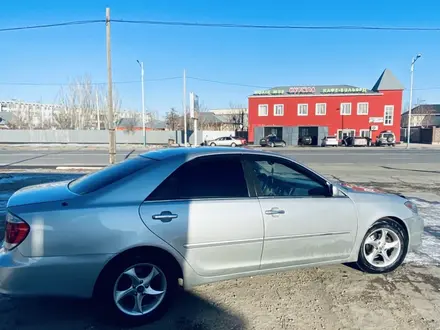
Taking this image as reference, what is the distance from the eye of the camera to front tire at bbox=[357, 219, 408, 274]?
350 centimetres

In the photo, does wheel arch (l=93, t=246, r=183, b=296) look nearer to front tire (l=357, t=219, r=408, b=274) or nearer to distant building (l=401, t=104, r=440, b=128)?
front tire (l=357, t=219, r=408, b=274)

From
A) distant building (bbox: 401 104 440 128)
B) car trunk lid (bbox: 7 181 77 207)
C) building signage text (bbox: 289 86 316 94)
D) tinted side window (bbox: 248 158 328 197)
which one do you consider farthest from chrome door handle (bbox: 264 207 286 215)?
distant building (bbox: 401 104 440 128)

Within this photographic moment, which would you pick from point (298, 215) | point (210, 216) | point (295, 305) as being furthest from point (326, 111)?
point (210, 216)

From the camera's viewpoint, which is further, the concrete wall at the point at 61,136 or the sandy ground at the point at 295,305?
the concrete wall at the point at 61,136

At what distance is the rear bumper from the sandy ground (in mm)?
432

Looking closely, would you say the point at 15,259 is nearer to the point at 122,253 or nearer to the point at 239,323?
the point at 122,253

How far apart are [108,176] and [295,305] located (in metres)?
2.29

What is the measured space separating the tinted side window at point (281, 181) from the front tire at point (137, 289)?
4.12 ft

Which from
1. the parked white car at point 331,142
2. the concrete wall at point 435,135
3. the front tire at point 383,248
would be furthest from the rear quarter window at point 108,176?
the concrete wall at point 435,135

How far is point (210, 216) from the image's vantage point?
2.68m

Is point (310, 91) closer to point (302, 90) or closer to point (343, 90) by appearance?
point (302, 90)

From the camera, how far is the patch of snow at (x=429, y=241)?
3.94 meters

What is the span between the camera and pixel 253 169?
3.06 metres

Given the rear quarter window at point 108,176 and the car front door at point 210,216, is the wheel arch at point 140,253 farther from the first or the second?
the rear quarter window at point 108,176
